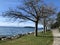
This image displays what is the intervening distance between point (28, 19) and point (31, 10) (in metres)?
1.59

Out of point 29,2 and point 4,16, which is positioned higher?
point 29,2

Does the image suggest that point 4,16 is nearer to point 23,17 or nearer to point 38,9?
point 23,17

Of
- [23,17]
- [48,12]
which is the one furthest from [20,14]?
[48,12]

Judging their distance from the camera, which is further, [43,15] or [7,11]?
[43,15]

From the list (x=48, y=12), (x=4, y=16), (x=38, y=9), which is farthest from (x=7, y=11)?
(x=48, y=12)

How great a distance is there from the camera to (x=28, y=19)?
87.2 feet

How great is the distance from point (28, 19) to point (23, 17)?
99 cm

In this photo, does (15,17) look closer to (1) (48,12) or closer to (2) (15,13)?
(2) (15,13)

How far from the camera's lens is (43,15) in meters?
26.7

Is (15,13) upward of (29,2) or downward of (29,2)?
downward

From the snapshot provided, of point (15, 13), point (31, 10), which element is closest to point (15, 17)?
point (15, 13)

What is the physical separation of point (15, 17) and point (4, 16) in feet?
5.68

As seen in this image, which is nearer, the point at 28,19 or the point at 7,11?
the point at 7,11

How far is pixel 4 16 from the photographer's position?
2525 cm
